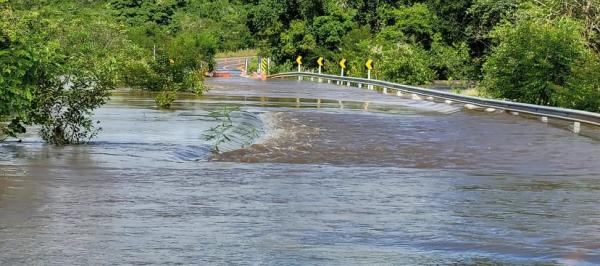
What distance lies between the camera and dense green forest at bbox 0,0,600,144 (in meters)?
20.4

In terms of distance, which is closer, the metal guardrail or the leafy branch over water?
the leafy branch over water

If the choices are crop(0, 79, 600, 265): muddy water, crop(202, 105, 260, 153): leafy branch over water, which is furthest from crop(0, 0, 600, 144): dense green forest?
crop(202, 105, 260, 153): leafy branch over water

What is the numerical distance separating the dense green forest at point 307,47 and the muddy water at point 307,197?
4.19ft

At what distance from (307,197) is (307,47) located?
73.4m

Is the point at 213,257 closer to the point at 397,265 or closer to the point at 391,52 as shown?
the point at 397,265

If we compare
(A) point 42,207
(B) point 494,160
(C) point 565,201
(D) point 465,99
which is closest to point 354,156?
(B) point 494,160

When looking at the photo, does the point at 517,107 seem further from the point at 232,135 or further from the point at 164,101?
the point at 232,135

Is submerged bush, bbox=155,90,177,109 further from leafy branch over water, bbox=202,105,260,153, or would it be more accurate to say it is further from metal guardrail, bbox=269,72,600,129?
metal guardrail, bbox=269,72,600,129

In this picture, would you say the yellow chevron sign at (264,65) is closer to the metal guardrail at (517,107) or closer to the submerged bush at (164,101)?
the metal guardrail at (517,107)

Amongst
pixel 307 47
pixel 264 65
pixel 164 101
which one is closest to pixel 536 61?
pixel 164 101

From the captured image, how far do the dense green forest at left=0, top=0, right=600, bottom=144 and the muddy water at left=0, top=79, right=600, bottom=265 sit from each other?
4.19 feet

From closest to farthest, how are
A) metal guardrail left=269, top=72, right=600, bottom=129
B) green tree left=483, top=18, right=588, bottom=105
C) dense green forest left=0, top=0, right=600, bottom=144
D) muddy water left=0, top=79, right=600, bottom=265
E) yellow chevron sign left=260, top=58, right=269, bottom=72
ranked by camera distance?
muddy water left=0, top=79, right=600, bottom=265 < dense green forest left=0, top=0, right=600, bottom=144 < metal guardrail left=269, top=72, right=600, bottom=129 < green tree left=483, top=18, right=588, bottom=105 < yellow chevron sign left=260, top=58, right=269, bottom=72

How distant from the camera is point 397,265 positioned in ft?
29.5

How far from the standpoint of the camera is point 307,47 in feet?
284
